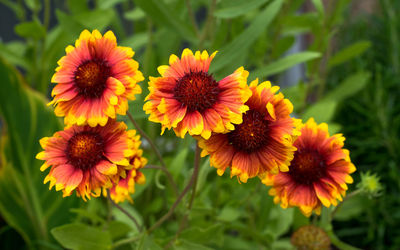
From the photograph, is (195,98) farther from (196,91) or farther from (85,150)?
(85,150)

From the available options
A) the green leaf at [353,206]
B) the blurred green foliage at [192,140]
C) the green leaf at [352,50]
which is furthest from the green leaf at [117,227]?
the green leaf at [352,50]

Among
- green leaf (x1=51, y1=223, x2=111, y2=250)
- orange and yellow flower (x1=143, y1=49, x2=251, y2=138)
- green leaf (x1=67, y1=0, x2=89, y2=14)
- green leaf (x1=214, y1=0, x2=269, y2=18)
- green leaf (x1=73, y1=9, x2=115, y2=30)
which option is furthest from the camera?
green leaf (x1=67, y1=0, x2=89, y2=14)

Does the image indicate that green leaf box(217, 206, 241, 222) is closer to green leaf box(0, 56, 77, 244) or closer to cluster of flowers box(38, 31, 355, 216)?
cluster of flowers box(38, 31, 355, 216)

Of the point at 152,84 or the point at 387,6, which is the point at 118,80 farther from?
the point at 387,6

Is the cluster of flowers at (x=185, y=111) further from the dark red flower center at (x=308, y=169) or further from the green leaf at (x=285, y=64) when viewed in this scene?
the green leaf at (x=285, y=64)

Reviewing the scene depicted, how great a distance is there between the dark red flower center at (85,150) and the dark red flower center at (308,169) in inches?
7.7

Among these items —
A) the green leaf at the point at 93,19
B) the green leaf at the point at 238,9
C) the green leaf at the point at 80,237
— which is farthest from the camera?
the green leaf at the point at 93,19

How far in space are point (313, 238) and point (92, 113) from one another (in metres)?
0.29

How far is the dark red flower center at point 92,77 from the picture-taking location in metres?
0.36

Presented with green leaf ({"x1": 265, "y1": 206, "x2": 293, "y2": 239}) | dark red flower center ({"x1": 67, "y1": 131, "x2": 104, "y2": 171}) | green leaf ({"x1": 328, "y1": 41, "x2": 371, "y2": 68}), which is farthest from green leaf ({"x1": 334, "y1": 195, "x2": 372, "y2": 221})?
dark red flower center ({"x1": 67, "y1": 131, "x2": 104, "y2": 171})

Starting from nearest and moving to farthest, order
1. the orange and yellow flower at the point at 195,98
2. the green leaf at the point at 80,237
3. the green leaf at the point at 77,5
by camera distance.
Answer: the orange and yellow flower at the point at 195,98 → the green leaf at the point at 80,237 → the green leaf at the point at 77,5

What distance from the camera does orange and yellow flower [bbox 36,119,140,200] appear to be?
13.7 inches

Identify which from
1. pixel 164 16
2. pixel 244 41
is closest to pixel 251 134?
pixel 244 41

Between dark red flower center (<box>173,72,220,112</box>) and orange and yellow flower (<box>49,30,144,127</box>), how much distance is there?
4 centimetres
